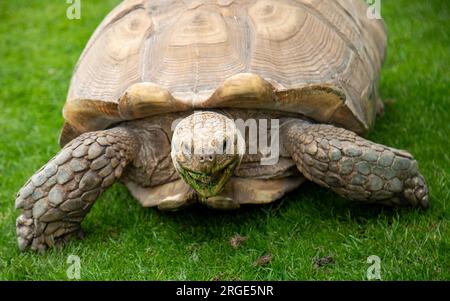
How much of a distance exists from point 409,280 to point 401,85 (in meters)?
3.00

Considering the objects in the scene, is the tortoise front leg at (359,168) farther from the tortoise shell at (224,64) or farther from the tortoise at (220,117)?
the tortoise shell at (224,64)

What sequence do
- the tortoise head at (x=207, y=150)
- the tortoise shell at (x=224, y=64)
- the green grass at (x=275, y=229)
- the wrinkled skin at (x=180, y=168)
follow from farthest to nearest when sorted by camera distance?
1. the tortoise shell at (x=224, y=64)
2. the wrinkled skin at (x=180, y=168)
3. the green grass at (x=275, y=229)
4. the tortoise head at (x=207, y=150)

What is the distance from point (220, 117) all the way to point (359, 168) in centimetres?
82

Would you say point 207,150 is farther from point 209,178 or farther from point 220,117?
point 220,117

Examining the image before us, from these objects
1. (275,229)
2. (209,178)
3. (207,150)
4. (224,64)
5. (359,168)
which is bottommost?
(275,229)

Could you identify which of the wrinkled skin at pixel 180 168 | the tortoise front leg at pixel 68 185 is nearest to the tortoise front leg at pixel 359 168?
the wrinkled skin at pixel 180 168

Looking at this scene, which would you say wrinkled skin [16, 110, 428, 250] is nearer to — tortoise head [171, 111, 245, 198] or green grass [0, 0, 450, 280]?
tortoise head [171, 111, 245, 198]

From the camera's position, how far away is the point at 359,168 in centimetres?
362

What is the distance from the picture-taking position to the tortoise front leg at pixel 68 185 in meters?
3.73

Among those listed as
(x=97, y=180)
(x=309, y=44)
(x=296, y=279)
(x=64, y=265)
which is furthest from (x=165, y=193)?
(x=309, y=44)

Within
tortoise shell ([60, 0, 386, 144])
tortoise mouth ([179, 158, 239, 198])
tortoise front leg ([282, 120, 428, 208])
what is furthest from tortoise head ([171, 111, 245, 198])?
tortoise front leg ([282, 120, 428, 208])

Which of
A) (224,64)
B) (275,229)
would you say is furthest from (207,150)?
(275,229)

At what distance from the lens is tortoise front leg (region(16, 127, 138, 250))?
12.2ft
